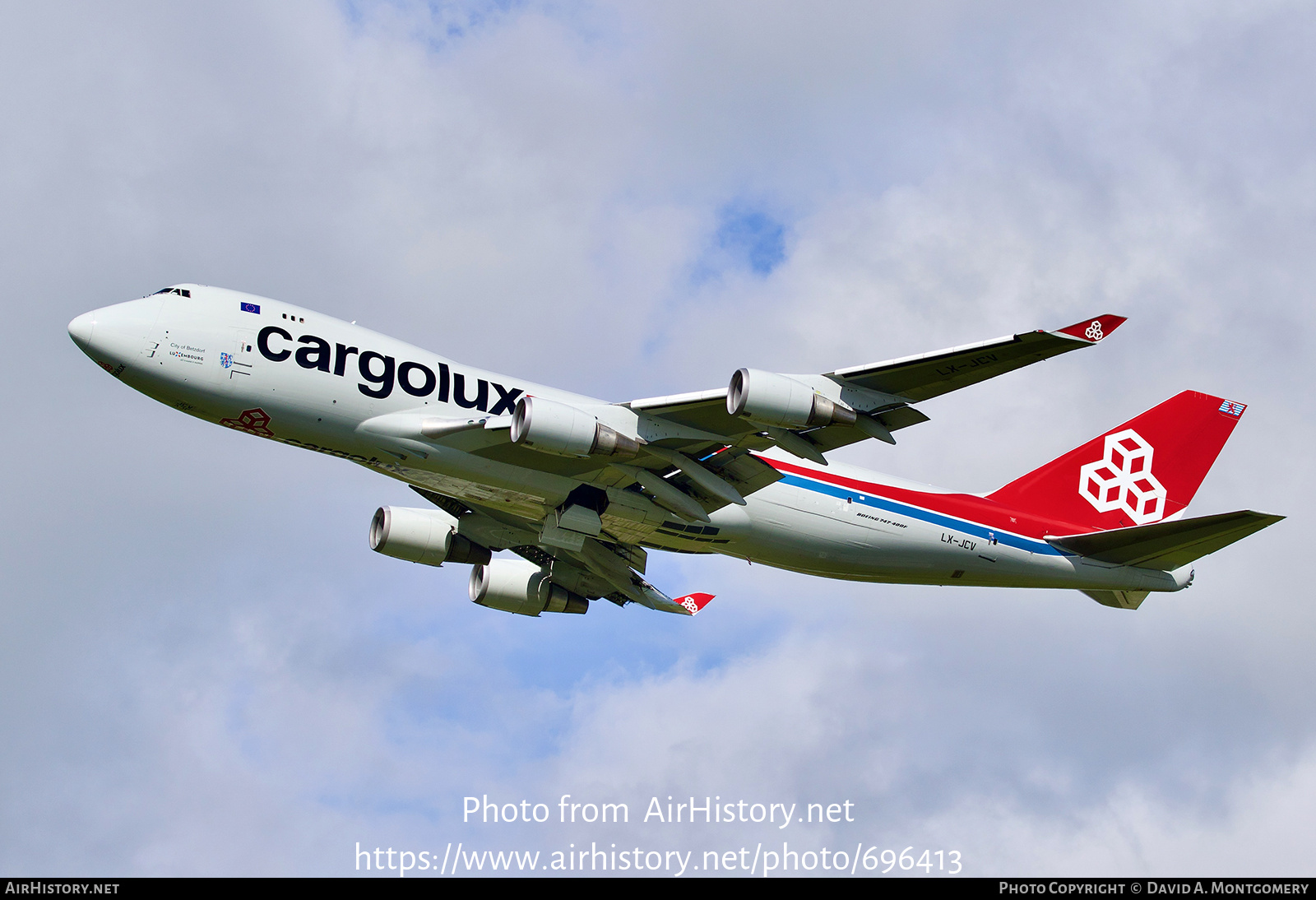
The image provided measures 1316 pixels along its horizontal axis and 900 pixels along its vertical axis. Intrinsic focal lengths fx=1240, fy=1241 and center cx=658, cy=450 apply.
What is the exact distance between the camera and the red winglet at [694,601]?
45781mm

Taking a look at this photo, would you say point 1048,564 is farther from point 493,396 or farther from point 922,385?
point 493,396

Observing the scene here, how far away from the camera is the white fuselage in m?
32.7

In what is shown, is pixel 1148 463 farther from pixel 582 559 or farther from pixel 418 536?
pixel 418 536

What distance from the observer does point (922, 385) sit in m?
31.9

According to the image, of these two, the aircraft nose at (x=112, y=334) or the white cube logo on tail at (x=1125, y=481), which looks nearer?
the aircraft nose at (x=112, y=334)

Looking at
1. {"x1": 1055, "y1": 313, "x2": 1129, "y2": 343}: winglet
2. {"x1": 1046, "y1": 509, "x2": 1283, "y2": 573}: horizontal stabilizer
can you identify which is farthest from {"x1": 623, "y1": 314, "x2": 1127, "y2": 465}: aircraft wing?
{"x1": 1046, "y1": 509, "x2": 1283, "y2": 573}: horizontal stabilizer

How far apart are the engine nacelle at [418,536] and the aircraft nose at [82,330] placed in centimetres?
1292

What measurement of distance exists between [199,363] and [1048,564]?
90.7 ft

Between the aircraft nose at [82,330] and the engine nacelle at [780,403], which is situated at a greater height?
the aircraft nose at [82,330]

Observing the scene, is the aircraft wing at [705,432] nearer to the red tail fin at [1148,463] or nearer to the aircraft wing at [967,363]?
the aircraft wing at [967,363]

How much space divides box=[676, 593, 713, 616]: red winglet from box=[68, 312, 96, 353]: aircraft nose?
72.8ft

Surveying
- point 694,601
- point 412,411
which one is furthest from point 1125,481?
point 412,411

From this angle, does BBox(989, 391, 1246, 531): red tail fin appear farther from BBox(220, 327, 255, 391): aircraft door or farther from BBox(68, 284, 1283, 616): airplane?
BBox(220, 327, 255, 391): aircraft door

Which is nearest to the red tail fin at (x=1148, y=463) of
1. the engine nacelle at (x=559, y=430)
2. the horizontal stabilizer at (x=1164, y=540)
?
the horizontal stabilizer at (x=1164, y=540)
